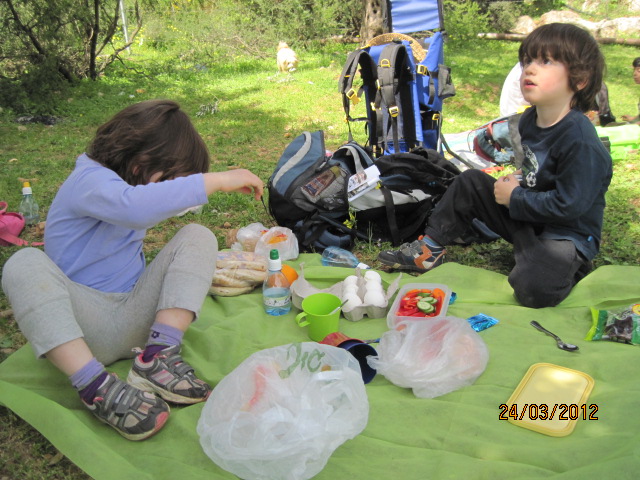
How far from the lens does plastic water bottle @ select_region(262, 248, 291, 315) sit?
2721mm

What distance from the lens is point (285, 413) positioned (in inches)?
68.1

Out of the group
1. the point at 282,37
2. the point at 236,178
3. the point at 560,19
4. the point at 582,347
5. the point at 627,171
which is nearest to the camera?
the point at 236,178

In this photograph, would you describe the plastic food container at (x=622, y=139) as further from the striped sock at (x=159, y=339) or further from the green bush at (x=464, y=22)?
the green bush at (x=464, y=22)

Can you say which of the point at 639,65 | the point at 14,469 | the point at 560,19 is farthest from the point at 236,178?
the point at 560,19

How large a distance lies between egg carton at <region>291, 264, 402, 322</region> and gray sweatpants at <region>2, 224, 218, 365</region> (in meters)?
0.61

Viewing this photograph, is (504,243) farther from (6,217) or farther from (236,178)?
(6,217)

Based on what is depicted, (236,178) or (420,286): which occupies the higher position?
(236,178)

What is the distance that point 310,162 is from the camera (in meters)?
3.69

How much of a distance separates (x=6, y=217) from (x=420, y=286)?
280 cm

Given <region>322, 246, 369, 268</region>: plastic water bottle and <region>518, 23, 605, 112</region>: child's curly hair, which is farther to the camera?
<region>322, 246, 369, 268</region>: plastic water bottle

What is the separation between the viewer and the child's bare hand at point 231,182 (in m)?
1.97

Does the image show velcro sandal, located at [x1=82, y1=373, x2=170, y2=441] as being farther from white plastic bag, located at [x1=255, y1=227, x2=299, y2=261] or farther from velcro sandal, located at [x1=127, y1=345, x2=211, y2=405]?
white plastic bag, located at [x1=255, y1=227, x2=299, y2=261]

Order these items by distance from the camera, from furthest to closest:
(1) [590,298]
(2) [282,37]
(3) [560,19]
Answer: (3) [560,19] → (2) [282,37] → (1) [590,298]

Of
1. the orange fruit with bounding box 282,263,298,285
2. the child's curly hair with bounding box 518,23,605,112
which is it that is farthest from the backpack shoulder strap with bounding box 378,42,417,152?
the orange fruit with bounding box 282,263,298,285
